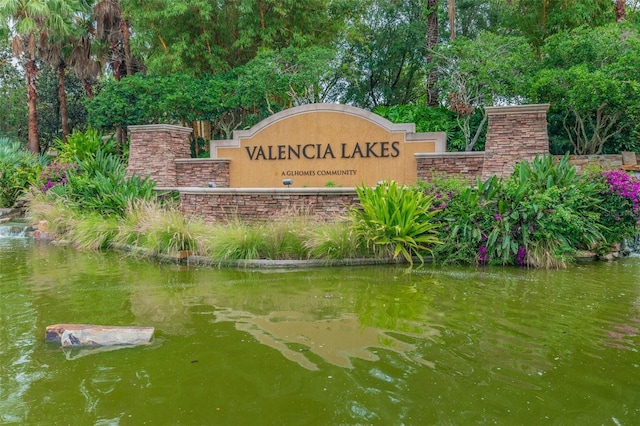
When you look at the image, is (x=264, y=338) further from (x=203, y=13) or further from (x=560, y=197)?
(x=203, y=13)

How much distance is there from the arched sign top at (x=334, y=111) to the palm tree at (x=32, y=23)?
10.5 m

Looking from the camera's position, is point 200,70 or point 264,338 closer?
point 264,338

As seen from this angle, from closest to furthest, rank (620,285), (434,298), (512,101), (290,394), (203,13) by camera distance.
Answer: (290,394) < (434,298) < (620,285) < (512,101) < (203,13)

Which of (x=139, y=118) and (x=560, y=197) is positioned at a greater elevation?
(x=139, y=118)

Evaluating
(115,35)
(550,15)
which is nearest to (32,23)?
(115,35)

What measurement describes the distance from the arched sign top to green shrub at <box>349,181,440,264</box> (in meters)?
4.71

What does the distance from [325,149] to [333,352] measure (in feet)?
32.0

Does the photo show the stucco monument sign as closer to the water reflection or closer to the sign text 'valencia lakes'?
the sign text 'valencia lakes'

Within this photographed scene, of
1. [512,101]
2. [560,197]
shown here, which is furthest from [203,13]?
[560,197]

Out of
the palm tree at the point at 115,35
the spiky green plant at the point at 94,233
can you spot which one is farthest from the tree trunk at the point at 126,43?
the spiky green plant at the point at 94,233

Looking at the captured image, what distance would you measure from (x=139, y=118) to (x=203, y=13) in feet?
14.9

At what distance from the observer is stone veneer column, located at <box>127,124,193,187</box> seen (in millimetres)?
14719

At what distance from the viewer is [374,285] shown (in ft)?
21.9

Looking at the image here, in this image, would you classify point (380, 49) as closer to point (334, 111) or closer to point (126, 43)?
point (334, 111)
